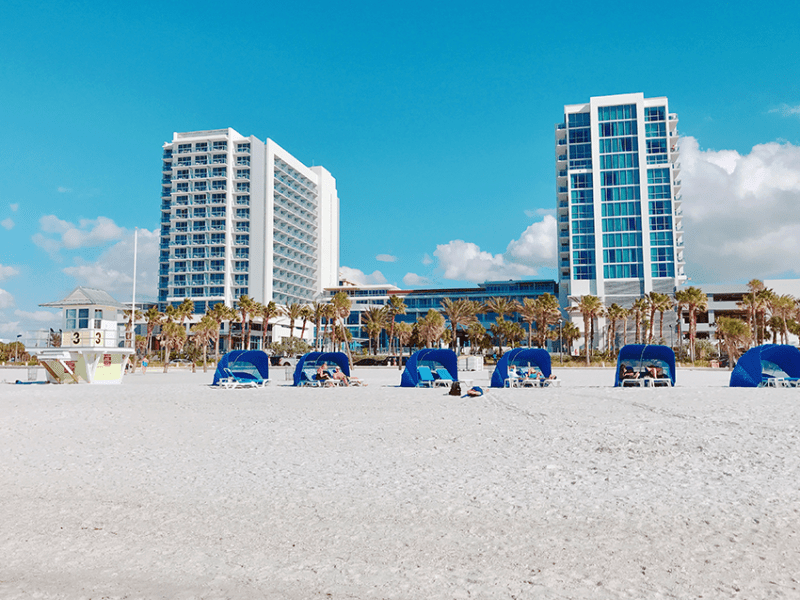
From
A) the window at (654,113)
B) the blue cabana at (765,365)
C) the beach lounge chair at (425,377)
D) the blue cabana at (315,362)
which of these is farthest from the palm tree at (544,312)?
the beach lounge chair at (425,377)

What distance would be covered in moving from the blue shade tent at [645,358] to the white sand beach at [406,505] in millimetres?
8273

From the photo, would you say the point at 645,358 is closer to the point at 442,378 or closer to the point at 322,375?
the point at 442,378

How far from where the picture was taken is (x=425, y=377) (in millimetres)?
23141

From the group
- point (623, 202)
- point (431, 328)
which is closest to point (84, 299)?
point (431, 328)

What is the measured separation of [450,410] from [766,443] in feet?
21.6

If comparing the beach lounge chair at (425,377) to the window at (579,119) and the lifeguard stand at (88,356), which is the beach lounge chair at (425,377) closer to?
the lifeguard stand at (88,356)

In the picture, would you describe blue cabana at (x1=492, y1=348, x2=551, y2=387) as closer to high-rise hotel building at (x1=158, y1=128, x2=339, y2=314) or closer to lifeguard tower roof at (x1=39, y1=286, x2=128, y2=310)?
lifeguard tower roof at (x1=39, y1=286, x2=128, y2=310)

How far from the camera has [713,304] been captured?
3489 inches

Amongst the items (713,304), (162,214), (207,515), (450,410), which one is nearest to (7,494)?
(207,515)

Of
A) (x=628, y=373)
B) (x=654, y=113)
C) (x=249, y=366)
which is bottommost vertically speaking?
(x=628, y=373)

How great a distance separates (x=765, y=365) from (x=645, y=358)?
406cm

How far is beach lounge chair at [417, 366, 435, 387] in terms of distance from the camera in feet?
75.4

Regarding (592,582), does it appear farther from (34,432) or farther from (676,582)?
(34,432)

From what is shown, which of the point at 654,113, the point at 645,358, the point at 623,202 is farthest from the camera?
the point at 654,113
